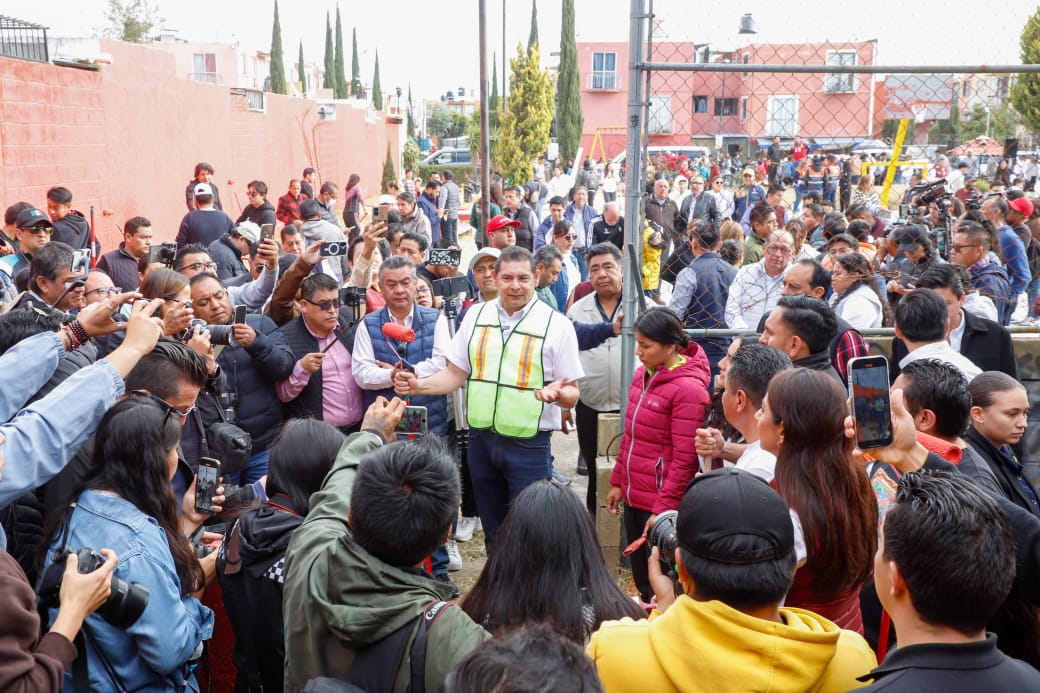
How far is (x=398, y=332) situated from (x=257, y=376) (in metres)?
0.74

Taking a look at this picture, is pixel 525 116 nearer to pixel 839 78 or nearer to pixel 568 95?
pixel 568 95

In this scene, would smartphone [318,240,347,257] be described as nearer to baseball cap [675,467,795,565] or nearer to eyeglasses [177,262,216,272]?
eyeglasses [177,262,216,272]

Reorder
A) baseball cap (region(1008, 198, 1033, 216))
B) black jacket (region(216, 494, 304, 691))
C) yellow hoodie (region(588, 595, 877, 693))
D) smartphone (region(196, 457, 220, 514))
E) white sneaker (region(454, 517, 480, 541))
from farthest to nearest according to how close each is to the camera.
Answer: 1. baseball cap (region(1008, 198, 1033, 216))
2. white sneaker (region(454, 517, 480, 541))
3. smartphone (region(196, 457, 220, 514))
4. black jacket (region(216, 494, 304, 691))
5. yellow hoodie (region(588, 595, 877, 693))

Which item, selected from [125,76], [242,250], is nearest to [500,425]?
[242,250]

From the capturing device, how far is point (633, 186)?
4.11 meters

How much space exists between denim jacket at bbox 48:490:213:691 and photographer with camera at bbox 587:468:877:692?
1.26 m

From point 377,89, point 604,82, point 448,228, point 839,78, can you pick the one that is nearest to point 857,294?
point 839,78

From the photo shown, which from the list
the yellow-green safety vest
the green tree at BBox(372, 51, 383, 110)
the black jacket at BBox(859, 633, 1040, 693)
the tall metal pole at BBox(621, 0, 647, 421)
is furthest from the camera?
the green tree at BBox(372, 51, 383, 110)

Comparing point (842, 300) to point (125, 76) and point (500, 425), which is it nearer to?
point (500, 425)

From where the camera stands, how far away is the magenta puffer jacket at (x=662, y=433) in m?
3.91

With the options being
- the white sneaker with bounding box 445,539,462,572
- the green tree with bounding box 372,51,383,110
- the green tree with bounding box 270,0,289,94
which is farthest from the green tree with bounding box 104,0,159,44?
the white sneaker with bounding box 445,539,462,572

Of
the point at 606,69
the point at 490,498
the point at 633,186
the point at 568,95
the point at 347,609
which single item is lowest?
the point at 490,498

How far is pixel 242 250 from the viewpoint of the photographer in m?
8.00

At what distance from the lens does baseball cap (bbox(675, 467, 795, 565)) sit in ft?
6.06
